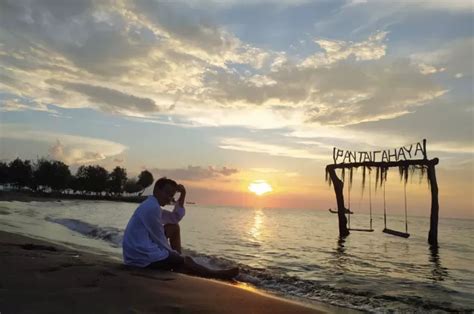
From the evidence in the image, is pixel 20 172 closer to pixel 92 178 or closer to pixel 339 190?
pixel 92 178

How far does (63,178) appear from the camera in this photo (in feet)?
363

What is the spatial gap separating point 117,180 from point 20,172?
32.4 metres

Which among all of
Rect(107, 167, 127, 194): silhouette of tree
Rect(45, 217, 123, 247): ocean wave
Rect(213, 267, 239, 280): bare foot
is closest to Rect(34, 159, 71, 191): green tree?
Rect(107, 167, 127, 194): silhouette of tree

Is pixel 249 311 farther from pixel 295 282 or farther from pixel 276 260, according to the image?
pixel 276 260

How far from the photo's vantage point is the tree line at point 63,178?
4195 inches

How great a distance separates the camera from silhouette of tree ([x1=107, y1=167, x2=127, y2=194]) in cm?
13238

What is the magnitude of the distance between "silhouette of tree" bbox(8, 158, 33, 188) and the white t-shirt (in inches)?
4410

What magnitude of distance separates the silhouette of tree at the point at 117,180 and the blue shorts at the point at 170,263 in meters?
129

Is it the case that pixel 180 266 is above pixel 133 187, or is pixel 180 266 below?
below

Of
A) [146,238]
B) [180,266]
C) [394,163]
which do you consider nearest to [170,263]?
[180,266]

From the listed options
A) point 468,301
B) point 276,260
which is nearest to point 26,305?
point 468,301

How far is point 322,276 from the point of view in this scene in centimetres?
1059

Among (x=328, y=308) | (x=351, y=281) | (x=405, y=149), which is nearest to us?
(x=328, y=308)

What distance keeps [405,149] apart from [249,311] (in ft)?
56.2
